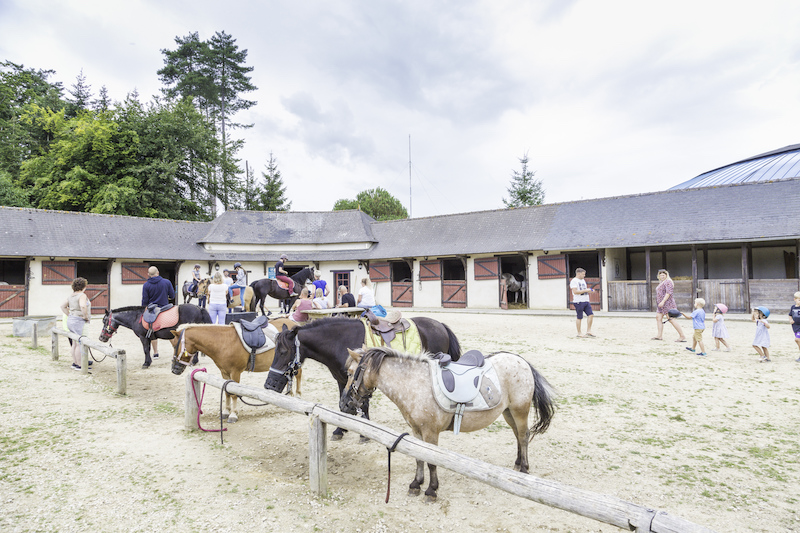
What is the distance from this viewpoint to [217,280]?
7742 mm

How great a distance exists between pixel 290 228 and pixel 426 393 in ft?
67.8

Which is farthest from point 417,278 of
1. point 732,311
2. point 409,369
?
point 409,369

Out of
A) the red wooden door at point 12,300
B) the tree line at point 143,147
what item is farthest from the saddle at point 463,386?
the tree line at point 143,147

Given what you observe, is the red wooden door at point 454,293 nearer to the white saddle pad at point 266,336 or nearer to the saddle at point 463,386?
the white saddle pad at point 266,336

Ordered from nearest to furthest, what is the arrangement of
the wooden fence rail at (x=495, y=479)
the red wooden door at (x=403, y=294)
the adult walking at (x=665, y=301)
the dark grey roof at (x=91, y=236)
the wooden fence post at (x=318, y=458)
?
the wooden fence rail at (x=495, y=479) < the wooden fence post at (x=318, y=458) < the adult walking at (x=665, y=301) < the dark grey roof at (x=91, y=236) < the red wooden door at (x=403, y=294)

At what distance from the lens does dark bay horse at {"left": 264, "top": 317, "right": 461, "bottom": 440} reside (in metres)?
3.65

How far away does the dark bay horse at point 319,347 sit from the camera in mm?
3652

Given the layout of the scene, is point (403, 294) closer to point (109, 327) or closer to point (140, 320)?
point (140, 320)

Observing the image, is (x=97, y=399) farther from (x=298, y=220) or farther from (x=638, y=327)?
(x=298, y=220)

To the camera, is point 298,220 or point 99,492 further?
point 298,220

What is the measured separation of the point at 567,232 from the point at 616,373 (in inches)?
451

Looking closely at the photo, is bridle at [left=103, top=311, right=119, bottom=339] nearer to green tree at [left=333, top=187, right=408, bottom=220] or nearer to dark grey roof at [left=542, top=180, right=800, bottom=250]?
dark grey roof at [left=542, top=180, right=800, bottom=250]

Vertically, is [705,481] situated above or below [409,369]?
below

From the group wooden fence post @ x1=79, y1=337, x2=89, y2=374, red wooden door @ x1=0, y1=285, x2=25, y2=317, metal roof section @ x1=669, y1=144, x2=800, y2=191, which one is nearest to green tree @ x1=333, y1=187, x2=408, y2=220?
metal roof section @ x1=669, y1=144, x2=800, y2=191
